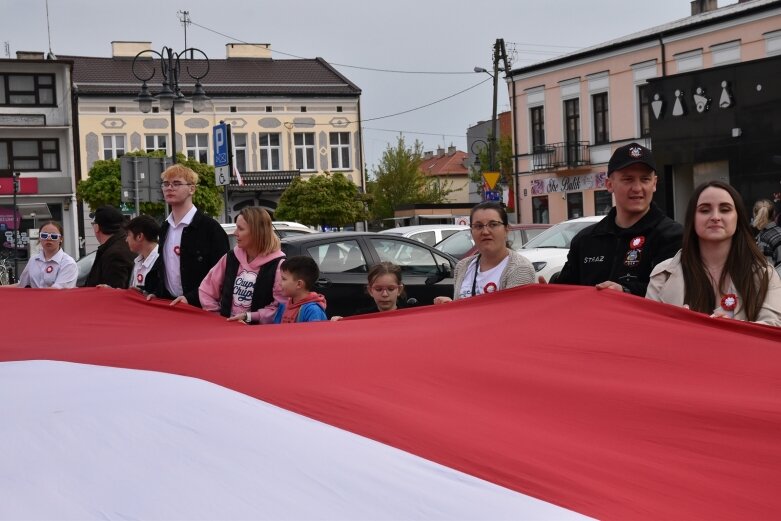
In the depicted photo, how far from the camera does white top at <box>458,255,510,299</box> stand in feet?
18.7

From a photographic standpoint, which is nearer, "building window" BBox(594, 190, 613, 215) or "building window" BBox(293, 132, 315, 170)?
"building window" BBox(594, 190, 613, 215)

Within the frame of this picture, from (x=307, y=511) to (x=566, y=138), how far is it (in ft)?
158

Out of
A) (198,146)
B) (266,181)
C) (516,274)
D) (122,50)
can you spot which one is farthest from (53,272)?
(122,50)

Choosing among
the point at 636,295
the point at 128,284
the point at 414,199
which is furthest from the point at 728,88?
the point at 414,199

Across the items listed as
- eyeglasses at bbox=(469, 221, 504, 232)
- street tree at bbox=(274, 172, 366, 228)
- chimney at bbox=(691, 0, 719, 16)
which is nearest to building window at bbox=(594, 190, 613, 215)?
chimney at bbox=(691, 0, 719, 16)

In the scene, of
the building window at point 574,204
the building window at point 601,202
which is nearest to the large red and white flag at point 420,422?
the building window at point 601,202

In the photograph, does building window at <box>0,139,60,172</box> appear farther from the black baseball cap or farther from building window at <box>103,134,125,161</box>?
the black baseball cap

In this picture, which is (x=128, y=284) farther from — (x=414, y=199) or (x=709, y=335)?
(x=414, y=199)

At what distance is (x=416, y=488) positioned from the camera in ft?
9.02

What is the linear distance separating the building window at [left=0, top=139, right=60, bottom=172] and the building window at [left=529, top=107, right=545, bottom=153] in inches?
1032

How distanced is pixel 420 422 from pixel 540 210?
49368 mm

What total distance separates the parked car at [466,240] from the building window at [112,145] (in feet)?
140

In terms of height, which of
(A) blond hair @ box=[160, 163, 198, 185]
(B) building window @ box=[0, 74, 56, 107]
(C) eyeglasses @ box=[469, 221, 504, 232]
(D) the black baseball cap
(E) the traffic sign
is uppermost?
(B) building window @ box=[0, 74, 56, 107]

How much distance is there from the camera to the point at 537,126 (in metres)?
51.9
